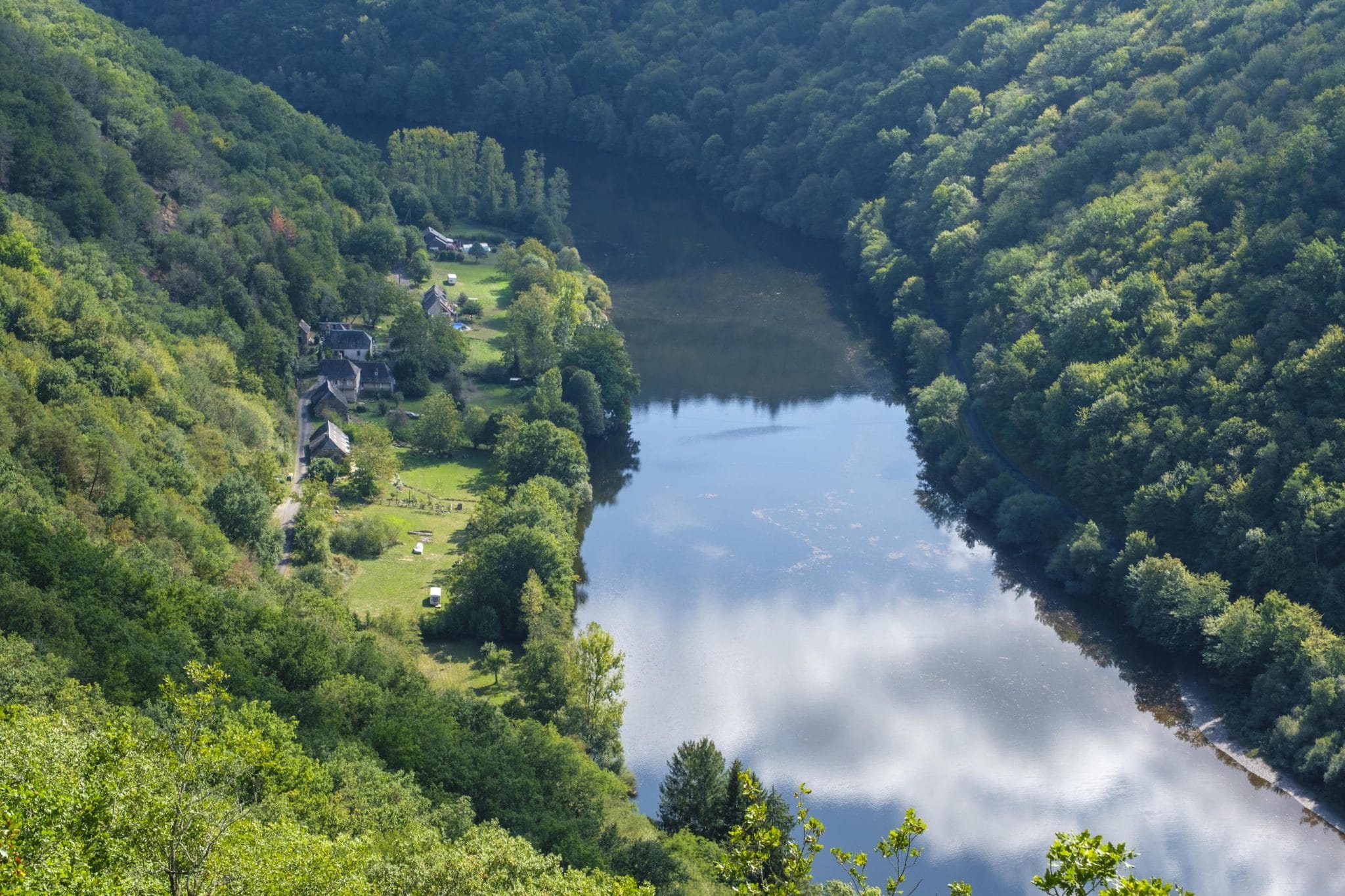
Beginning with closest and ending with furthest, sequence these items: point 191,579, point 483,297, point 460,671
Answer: point 191,579
point 460,671
point 483,297

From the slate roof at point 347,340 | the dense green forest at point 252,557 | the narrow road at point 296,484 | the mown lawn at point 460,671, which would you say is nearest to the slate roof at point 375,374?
the dense green forest at point 252,557

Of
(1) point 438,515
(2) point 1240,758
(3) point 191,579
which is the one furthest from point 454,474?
(2) point 1240,758

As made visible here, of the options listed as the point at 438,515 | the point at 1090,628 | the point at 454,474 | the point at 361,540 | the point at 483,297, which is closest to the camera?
the point at 1090,628

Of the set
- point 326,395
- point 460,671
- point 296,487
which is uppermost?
point 326,395

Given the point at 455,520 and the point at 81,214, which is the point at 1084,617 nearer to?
the point at 455,520

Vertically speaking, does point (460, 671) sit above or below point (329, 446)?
below

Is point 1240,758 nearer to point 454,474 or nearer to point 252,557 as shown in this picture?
point 454,474

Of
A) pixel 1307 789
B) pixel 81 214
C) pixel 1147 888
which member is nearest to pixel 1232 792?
pixel 1307 789
